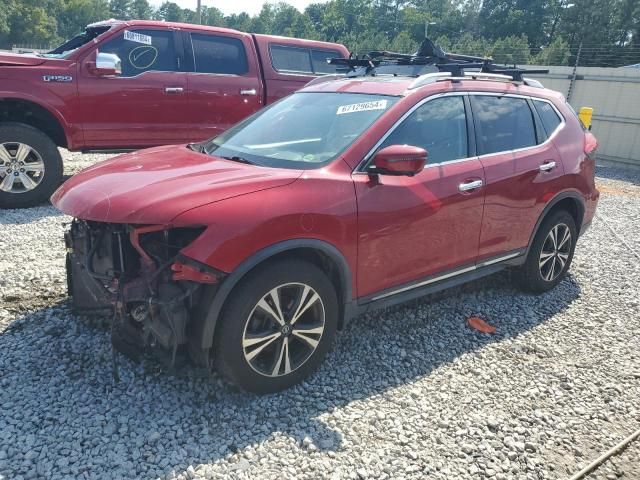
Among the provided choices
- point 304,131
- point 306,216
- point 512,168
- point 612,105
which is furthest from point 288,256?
point 612,105

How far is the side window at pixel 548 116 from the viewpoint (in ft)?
14.9

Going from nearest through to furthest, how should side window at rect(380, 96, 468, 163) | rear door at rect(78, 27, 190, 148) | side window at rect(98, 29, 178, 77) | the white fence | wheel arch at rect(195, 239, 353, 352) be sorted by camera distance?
wheel arch at rect(195, 239, 353, 352)
side window at rect(380, 96, 468, 163)
rear door at rect(78, 27, 190, 148)
side window at rect(98, 29, 178, 77)
the white fence

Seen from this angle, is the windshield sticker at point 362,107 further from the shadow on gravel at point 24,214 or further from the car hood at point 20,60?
the car hood at point 20,60

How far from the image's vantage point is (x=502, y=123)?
165 inches

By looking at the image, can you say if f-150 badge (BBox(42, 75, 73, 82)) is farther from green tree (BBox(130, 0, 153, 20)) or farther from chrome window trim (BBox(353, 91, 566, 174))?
green tree (BBox(130, 0, 153, 20))

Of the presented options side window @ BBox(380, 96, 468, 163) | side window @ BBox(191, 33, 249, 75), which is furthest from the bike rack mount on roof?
side window @ BBox(191, 33, 249, 75)

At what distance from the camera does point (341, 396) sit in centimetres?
316

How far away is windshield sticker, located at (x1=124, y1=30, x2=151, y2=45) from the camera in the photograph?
6.77 m

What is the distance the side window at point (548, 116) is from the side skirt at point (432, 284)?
1.07 m

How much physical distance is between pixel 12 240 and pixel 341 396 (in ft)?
12.6

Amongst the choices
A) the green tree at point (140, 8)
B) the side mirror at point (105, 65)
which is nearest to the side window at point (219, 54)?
the side mirror at point (105, 65)

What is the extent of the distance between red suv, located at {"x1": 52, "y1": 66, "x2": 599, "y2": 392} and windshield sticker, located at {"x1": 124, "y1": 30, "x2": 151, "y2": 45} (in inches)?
141

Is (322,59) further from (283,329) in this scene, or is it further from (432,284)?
(283,329)

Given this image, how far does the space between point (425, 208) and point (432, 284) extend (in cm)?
60
